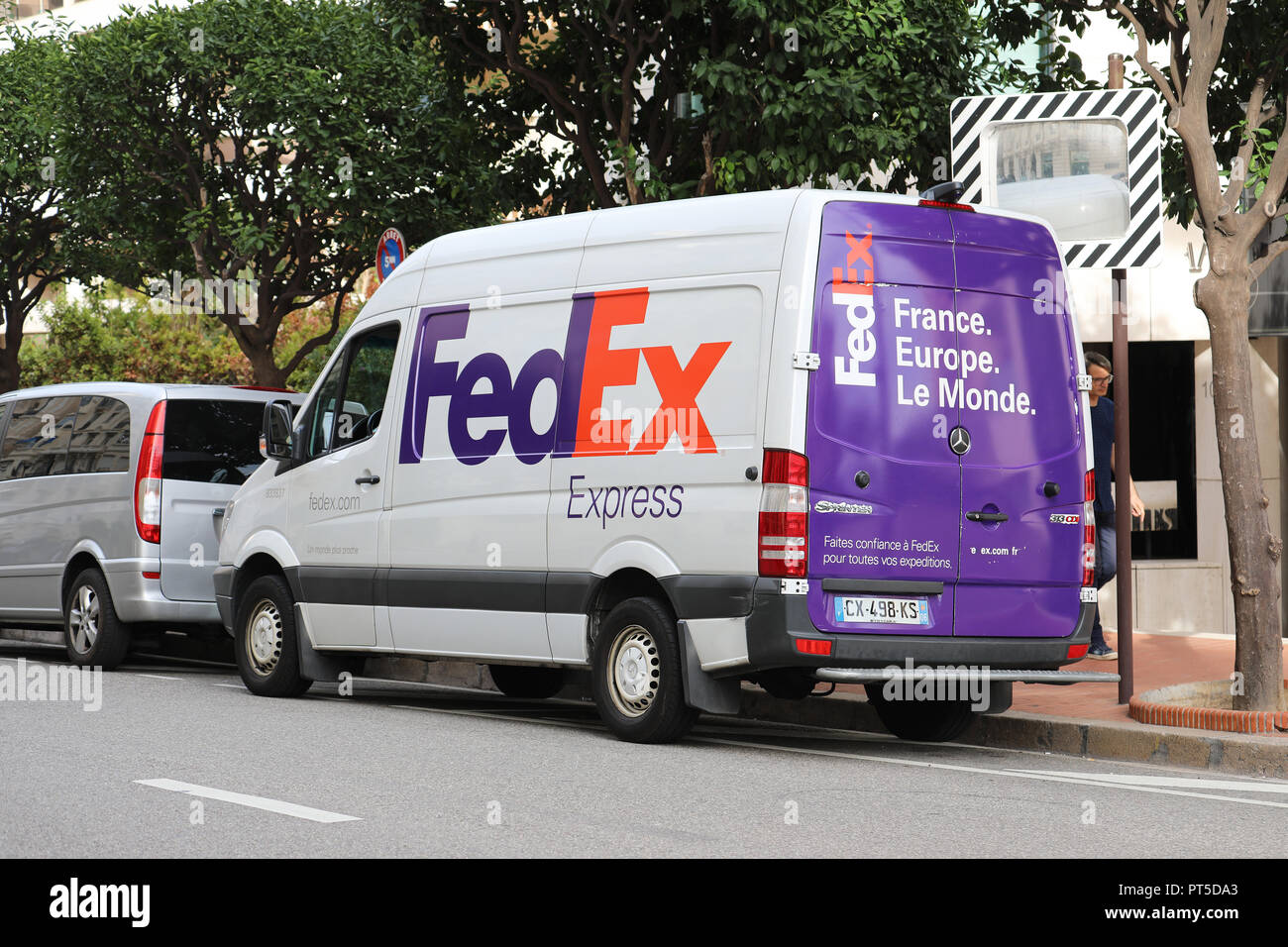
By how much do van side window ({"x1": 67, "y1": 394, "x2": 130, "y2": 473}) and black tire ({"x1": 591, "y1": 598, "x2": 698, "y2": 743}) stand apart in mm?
4828

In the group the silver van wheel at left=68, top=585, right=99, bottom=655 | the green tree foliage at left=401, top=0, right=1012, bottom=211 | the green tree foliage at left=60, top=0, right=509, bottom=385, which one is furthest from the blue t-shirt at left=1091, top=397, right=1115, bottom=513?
the green tree foliage at left=60, top=0, right=509, bottom=385

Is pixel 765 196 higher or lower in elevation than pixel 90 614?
higher

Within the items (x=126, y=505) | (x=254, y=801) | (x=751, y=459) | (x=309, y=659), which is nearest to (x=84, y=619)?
(x=126, y=505)

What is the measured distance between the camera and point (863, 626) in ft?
26.8

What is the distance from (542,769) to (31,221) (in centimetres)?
2264

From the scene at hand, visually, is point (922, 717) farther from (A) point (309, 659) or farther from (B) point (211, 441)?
(B) point (211, 441)

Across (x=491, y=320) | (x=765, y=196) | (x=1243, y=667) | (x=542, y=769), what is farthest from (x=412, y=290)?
(x=1243, y=667)

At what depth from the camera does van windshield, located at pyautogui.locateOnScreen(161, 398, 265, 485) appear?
12.2m

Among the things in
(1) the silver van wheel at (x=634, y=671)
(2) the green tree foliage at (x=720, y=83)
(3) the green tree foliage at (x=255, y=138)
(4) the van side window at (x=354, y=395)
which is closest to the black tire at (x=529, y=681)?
(4) the van side window at (x=354, y=395)

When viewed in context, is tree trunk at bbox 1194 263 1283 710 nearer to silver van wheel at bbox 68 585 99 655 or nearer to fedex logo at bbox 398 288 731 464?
fedex logo at bbox 398 288 731 464

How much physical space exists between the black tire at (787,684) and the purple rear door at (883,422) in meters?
0.52
